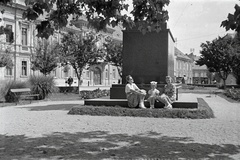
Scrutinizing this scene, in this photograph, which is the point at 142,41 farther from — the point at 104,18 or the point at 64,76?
the point at 64,76

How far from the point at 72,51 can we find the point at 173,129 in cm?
2257

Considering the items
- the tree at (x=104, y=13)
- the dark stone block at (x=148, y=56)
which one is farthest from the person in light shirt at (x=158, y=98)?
the tree at (x=104, y=13)

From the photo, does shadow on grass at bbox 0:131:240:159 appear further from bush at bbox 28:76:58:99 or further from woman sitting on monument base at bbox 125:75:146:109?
bush at bbox 28:76:58:99

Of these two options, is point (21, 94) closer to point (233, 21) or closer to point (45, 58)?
point (45, 58)

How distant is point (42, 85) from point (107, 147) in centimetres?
1453

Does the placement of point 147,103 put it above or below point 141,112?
above

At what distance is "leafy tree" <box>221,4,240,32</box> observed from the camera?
4.28 meters

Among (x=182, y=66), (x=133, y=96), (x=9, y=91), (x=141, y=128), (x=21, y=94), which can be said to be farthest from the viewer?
(x=182, y=66)

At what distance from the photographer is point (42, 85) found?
19328mm

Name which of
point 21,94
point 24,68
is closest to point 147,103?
point 21,94

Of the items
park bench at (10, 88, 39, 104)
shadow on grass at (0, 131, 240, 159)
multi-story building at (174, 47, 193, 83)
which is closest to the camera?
shadow on grass at (0, 131, 240, 159)

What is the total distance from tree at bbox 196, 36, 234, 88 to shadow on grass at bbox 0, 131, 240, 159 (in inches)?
1262

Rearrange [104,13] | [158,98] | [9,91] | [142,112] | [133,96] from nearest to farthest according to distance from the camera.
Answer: [104,13], [142,112], [158,98], [133,96], [9,91]

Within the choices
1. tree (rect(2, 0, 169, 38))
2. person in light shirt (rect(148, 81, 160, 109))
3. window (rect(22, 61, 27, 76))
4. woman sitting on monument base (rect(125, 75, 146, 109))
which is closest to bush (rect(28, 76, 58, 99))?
woman sitting on monument base (rect(125, 75, 146, 109))
